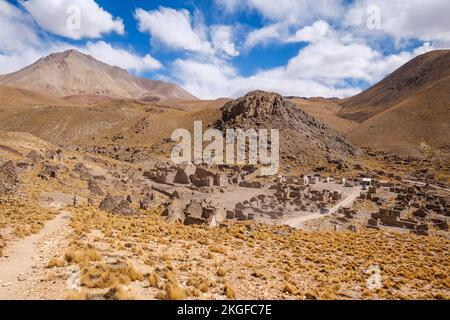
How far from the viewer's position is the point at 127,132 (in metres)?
116

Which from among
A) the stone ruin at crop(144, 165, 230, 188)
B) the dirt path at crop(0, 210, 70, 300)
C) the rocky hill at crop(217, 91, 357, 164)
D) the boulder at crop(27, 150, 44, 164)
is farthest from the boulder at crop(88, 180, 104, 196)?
the rocky hill at crop(217, 91, 357, 164)

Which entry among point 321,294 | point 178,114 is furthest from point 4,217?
point 178,114

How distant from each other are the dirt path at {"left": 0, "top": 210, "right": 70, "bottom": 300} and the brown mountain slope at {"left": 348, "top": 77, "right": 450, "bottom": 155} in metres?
108

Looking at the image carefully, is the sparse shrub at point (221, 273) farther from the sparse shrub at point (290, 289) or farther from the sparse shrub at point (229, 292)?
the sparse shrub at point (290, 289)

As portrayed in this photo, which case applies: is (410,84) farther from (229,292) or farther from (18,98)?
(18,98)

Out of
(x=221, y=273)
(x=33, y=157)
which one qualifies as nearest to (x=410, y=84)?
(x=33, y=157)

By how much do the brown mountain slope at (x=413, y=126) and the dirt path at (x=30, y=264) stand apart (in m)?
108

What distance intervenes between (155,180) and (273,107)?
59.1m

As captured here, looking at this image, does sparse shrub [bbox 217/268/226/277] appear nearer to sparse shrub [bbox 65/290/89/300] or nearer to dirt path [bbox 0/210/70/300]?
sparse shrub [bbox 65/290/89/300]

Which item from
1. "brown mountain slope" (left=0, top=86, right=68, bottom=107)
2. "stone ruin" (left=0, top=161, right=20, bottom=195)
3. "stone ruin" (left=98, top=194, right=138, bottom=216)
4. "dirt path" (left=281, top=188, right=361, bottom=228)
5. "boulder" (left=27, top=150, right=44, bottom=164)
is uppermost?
"brown mountain slope" (left=0, top=86, right=68, bottom=107)

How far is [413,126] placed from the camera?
11694 centimetres

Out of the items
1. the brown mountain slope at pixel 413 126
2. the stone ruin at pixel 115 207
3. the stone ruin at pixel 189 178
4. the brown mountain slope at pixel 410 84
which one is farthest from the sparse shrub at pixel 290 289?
the brown mountain slope at pixel 410 84

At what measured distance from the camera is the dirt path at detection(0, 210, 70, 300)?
29.3 feet

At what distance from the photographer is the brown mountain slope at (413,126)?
349 ft
